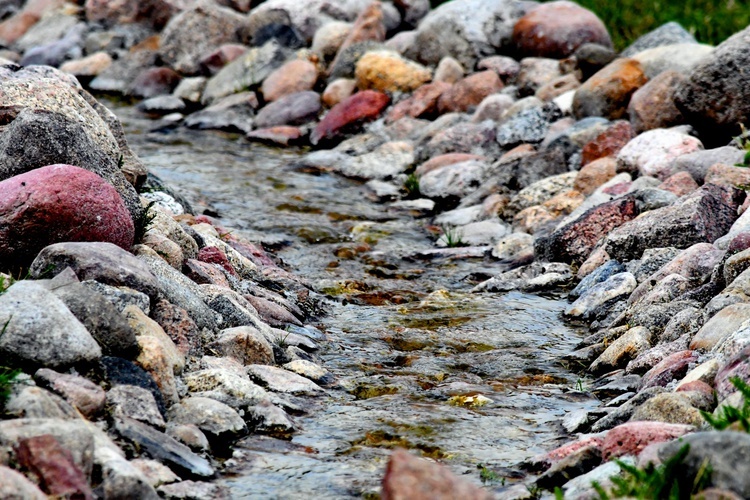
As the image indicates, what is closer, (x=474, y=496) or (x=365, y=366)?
(x=474, y=496)

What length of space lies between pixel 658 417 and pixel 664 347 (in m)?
1.55

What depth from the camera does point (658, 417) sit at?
16.1 ft

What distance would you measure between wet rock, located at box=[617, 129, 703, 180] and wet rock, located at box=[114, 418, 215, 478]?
6.82 meters

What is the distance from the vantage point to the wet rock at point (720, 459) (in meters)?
3.59

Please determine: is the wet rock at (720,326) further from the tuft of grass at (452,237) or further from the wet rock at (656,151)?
the tuft of grass at (452,237)

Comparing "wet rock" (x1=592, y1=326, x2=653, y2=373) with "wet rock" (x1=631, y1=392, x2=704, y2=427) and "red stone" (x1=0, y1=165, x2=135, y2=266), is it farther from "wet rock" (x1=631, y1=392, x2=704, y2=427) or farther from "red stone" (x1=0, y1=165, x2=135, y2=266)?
"red stone" (x1=0, y1=165, x2=135, y2=266)

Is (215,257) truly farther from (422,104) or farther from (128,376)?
(422,104)

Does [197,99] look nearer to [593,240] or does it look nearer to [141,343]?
[593,240]

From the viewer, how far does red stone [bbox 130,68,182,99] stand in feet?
58.3

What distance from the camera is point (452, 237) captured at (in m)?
10.5

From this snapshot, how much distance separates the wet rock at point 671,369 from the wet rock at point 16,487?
354 cm

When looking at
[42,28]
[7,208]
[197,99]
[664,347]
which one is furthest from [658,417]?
[42,28]

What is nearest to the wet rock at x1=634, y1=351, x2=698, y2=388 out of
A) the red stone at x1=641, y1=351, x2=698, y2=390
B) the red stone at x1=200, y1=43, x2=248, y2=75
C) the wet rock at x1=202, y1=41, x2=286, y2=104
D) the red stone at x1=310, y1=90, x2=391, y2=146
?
the red stone at x1=641, y1=351, x2=698, y2=390

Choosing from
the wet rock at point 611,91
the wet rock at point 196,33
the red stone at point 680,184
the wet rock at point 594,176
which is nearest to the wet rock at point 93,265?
the red stone at point 680,184
